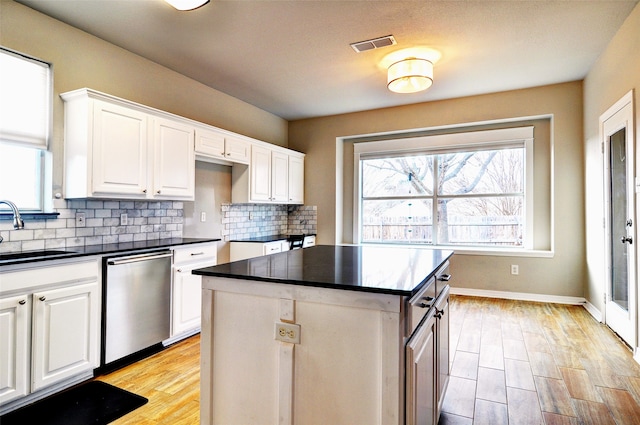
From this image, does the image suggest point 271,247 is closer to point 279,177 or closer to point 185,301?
point 279,177

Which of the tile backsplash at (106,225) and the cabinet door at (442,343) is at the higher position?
the tile backsplash at (106,225)

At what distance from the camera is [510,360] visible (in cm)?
275

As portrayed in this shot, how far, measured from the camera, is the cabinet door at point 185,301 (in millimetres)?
3055

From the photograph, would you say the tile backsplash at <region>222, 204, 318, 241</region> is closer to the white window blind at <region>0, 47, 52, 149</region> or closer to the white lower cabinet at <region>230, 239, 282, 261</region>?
the white lower cabinet at <region>230, 239, 282, 261</region>

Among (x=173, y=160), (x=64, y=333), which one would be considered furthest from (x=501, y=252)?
(x=64, y=333)

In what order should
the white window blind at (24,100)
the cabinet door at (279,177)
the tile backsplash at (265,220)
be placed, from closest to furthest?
the white window blind at (24,100) → the tile backsplash at (265,220) → the cabinet door at (279,177)

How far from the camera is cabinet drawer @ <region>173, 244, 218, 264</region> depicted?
10.1ft

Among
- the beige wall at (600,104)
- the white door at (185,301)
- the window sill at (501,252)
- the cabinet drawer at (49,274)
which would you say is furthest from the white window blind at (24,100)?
the window sill at (501,252)

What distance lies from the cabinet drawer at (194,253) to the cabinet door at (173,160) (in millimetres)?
529

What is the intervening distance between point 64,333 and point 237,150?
8.49ft

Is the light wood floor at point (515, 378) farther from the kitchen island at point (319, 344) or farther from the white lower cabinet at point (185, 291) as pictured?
the kitchen island at point (319, 344)

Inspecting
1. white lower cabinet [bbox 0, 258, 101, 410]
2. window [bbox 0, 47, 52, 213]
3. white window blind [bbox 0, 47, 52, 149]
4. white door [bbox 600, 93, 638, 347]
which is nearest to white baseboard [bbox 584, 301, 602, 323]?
white door [bbox 600, 93, 638, 347]

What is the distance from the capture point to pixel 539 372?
254cm

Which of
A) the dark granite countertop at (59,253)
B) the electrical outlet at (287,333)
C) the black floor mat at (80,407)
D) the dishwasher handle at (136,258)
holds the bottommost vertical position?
the black floor mat at (80,407)
